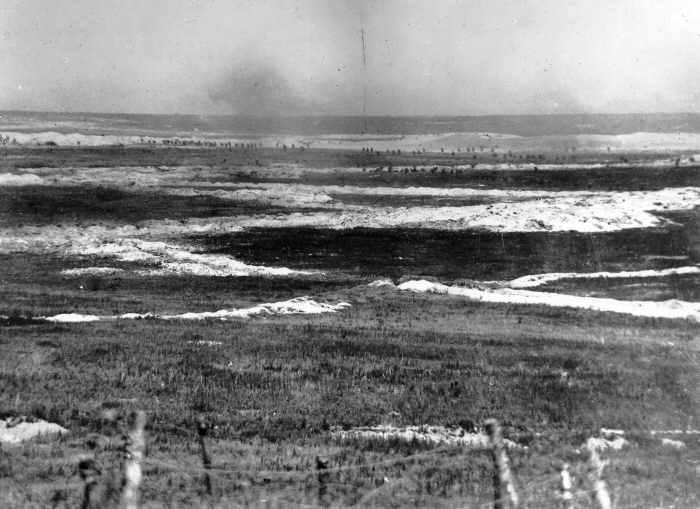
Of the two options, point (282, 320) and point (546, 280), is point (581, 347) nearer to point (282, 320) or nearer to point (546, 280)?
point (282, 320)

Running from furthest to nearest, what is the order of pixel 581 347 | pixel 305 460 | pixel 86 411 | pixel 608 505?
1. pixel 581 347
2. pixel 86 411
3. pixel 305 460
4. pixel 608 505

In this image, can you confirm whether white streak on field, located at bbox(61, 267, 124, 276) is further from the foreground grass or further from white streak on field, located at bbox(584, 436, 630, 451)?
white streak on field, located at bbox(584, 436, 630, 451)

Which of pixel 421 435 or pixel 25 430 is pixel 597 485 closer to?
pixel 421 435

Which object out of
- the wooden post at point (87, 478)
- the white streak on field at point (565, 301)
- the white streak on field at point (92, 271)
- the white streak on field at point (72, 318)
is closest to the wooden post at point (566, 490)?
the wooden post at point (87, 478)

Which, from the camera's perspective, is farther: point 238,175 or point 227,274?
point 238,175

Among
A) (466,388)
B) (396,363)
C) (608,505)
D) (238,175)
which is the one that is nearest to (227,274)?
(396,363)

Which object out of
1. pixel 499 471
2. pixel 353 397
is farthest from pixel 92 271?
pixel 499 471
